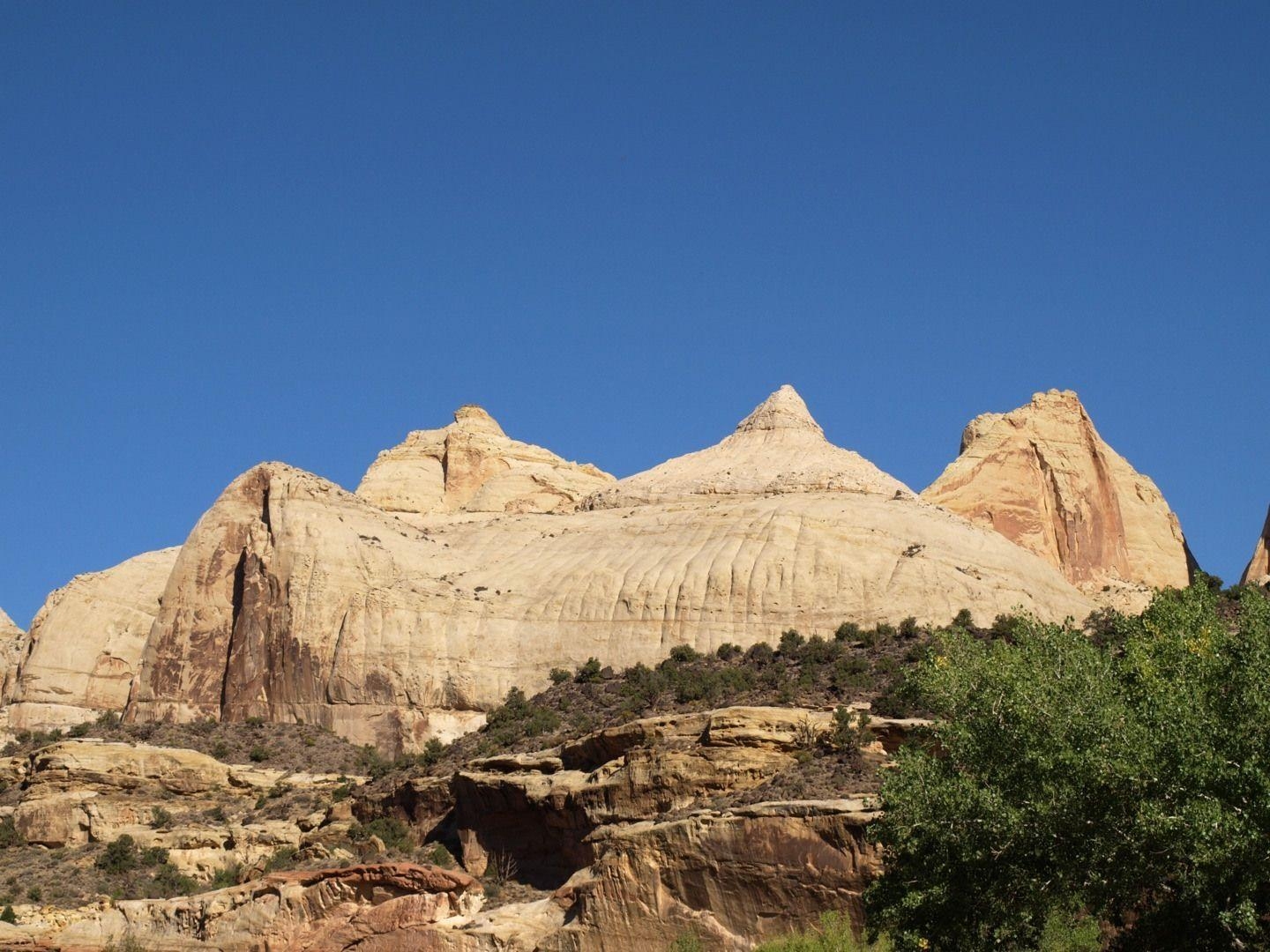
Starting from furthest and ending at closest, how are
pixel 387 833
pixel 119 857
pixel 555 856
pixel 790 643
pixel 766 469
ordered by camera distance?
pixel 766 469 → pixel 790 643 → pixel 119 857 → pixel 387 833 → pixel 555 856

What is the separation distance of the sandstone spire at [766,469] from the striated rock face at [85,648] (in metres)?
23.8

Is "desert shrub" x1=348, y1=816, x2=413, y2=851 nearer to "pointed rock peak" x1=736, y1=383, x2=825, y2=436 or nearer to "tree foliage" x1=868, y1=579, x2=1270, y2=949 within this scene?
"tree foliage" x1=868, y1=579, x2=1270, y2=949

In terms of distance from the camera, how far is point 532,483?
401ft

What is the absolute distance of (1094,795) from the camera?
119 ft

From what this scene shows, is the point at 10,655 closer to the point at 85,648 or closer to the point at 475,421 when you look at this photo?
the point at 85,648

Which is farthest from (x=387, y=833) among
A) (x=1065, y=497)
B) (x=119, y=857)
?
(x=1065, y=497)

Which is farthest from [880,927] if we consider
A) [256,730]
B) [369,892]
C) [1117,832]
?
[256,730]

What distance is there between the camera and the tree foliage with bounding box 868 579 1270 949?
113 ft

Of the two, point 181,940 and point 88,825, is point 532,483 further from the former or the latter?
point 181,940

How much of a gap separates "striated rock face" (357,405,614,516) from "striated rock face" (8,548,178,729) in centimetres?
2894

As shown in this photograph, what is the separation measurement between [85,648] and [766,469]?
34744 mm

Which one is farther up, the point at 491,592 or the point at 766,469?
the point at 766,469

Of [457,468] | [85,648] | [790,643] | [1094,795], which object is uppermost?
[457,468]

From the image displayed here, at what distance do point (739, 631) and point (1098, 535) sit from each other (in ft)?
119
